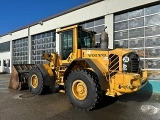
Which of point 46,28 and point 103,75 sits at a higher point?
point 46,28

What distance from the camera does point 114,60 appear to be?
19.5 feet

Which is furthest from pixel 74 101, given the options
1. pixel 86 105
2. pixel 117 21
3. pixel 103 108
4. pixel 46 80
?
pixel 117 21

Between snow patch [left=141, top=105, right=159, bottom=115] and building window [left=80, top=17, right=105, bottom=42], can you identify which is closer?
snow patch [left=141, top=105, right=159, bottom=115]

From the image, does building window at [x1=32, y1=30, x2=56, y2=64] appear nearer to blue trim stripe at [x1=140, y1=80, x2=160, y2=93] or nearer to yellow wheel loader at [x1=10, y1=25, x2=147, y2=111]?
yellow wheel loader at [x1=10, y1=25, x2=147, y2=111]

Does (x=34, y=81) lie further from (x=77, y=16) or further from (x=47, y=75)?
(x=77, y=16)

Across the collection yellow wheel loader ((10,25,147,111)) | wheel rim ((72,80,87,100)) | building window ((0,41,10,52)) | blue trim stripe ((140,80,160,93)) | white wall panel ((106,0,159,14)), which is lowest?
blue trim stripe ((140,80,160,93))

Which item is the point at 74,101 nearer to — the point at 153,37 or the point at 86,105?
the point at 86,105

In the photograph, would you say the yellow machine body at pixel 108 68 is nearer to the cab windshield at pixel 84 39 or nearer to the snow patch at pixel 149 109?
the cab windshield at pixel 84 39

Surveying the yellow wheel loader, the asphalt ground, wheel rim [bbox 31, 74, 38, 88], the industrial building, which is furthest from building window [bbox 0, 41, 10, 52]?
the yellow wheel loader

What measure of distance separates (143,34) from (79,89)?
5291 mm

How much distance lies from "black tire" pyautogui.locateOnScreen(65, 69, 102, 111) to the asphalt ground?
0.20 meters

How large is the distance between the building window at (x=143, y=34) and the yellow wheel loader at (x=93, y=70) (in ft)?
10.1

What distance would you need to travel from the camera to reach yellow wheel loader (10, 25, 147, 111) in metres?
5.47

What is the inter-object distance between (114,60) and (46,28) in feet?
37.0
